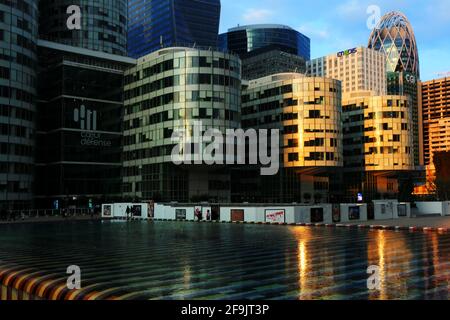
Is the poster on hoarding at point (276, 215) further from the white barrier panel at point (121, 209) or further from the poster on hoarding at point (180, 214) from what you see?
the white barrier panel at point (121, 209)

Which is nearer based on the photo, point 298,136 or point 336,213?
point 336,213

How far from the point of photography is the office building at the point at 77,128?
99.1m

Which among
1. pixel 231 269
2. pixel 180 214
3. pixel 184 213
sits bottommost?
pixel 231 269

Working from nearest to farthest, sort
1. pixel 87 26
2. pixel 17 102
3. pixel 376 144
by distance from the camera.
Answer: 1. pixel 17 102
2. pixel 376 144
3. pixel 87 26

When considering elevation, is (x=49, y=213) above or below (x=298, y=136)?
below

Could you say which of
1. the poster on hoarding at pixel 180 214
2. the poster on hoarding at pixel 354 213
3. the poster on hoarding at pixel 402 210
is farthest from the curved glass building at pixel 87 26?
the poster on hoarding at pixel 354 213

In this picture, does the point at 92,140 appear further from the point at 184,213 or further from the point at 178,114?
the point at 184,213

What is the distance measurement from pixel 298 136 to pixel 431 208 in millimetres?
42793

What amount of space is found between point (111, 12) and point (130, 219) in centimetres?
9958

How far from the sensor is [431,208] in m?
80.2

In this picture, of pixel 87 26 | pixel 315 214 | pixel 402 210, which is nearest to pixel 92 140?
pixel 87 26

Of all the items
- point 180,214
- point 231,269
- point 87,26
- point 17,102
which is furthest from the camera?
point 87,26

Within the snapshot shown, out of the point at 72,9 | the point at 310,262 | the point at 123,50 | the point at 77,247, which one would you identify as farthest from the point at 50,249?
the point at 123,50

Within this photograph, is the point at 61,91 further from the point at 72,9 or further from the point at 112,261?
the point at 112,261
